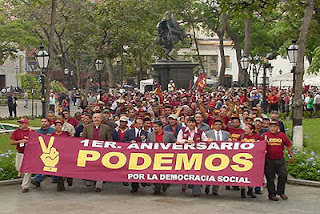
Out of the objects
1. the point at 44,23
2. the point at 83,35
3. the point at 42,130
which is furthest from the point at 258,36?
the point at 42,130

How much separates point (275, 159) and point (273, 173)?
0.28 meters

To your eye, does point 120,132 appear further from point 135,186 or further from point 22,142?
point 22,142

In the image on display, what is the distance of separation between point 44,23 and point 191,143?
133 ft

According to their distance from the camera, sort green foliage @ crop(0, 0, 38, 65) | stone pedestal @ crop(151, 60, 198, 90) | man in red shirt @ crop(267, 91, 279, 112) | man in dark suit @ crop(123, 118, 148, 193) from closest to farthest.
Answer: man in dark suit @ crop(123, 118, 148, 193)
man in red shirt @ crop(267, 91, 279, 112)
stone pedestal @ crop(151, 60, 198, 90)
green foliage @ crop(0, 0, 38, 65)

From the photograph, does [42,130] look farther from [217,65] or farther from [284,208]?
[217,65]

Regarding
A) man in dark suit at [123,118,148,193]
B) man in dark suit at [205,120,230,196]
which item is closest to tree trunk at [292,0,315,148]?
man in dark suit at [205,120,230,196]

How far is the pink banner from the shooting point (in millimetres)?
11992

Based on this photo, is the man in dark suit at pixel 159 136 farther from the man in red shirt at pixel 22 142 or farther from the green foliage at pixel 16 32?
the green foliage at pixel 16 32

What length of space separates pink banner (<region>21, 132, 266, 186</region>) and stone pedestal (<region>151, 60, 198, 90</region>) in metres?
26.1

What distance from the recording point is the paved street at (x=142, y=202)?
1127 centimetres

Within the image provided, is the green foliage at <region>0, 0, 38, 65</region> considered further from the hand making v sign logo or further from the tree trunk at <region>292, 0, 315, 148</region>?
the hand making v sign logo

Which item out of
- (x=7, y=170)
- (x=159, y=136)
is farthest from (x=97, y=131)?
(x=7, y=170)

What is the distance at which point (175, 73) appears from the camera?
39094 millimetres

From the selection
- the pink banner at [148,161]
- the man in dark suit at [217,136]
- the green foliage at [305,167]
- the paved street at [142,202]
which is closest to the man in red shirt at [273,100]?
the green foliage at [305,167]
